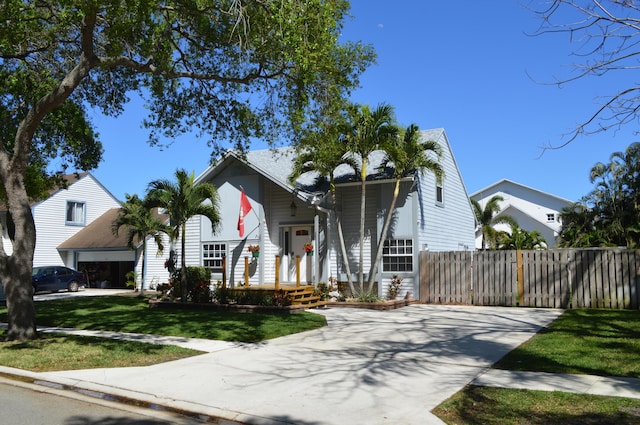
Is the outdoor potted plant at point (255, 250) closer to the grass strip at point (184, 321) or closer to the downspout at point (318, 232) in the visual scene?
the downspout at point (318, 232)

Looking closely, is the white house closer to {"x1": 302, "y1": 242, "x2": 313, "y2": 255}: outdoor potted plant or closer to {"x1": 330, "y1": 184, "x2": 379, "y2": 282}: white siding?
{"x1": 302, "y1": 242, "x2": 313, "y2": 255}: outdoor potted plant

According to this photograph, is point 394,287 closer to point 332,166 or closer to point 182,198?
point 332,166

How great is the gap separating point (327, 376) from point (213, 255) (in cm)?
1601

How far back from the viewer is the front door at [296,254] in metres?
21.8

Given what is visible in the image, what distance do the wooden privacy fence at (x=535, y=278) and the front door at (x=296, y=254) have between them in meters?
4.67

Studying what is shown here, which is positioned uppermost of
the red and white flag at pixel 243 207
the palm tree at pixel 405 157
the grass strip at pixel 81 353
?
the palm tree at pixel 405 157

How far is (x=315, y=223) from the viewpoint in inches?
774

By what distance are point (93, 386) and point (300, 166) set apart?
41.6 ft

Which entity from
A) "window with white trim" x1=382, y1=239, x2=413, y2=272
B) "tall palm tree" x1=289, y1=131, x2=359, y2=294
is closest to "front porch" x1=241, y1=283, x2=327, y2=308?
"tall palm tree" x1=289, y1=131, x2=359, y2=294

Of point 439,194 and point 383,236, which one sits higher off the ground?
point 439,194

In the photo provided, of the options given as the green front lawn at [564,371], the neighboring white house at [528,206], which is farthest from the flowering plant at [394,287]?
the neighboring white house at [528,206]

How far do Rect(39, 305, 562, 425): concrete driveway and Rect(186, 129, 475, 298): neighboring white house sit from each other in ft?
25.1

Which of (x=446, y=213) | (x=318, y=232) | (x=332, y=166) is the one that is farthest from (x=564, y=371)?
(x=446, y=213)

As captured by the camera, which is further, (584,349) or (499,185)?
(499,185)
